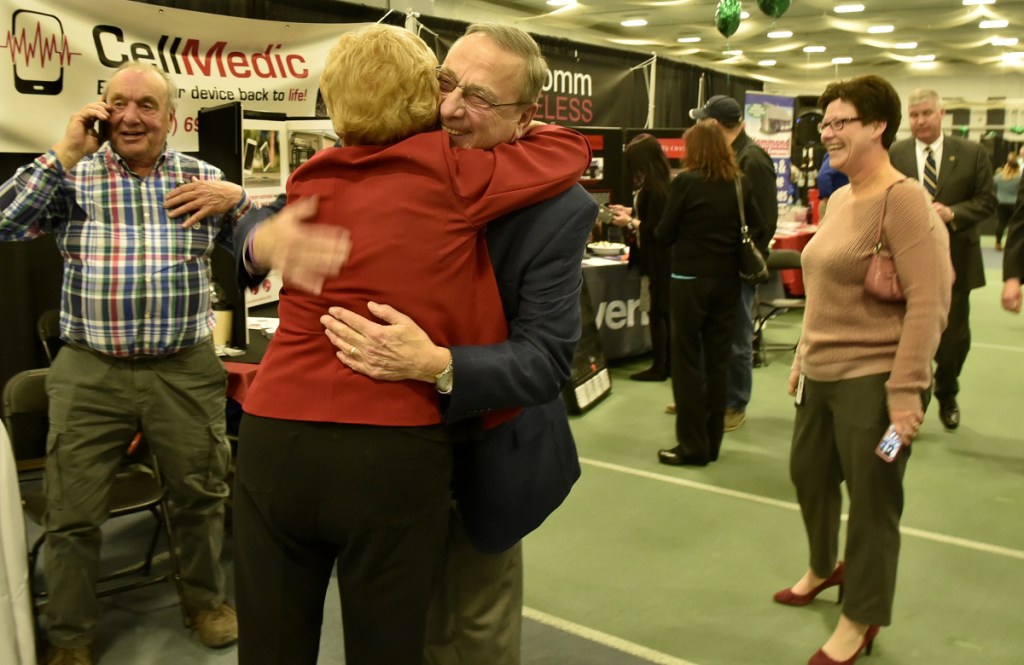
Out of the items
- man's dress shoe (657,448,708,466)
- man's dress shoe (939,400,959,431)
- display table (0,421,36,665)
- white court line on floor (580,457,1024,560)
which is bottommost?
white court line on floor (580,457,1024,560)

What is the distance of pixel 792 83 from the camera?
22547mm

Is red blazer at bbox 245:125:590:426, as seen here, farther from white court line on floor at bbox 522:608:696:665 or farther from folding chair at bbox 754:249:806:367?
folding chair at bbox 754:249:806:367

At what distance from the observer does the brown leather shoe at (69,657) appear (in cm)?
250

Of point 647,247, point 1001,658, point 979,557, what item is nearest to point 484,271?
point 1001,658

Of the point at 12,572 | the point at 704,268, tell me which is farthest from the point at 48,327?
the point at 704,268

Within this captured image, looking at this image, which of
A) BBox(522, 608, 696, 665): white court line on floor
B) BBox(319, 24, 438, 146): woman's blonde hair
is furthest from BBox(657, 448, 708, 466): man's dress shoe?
BBox(319, 24, 438, 146): woman's blonde hair

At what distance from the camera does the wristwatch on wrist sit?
121 centimetres

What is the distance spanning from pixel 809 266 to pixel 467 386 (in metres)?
1.47

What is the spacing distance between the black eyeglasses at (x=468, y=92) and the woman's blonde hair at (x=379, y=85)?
9cm

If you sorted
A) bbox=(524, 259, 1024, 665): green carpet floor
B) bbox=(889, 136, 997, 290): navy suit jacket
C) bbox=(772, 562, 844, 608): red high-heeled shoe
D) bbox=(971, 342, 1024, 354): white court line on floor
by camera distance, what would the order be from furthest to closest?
bbox=(971, 342, 1024, 354): white court line on floor → bbox=(889, 136, 997, 290): navy suit jacket → bbox=(772, 562, 844, 608): red high-heeled shoe → bbox=(524, 259, 1024, 665): green carpet floor

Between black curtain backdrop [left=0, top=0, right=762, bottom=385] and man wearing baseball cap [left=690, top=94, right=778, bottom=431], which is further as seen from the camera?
man wearing baseball cap [left=690, top=94, right=778, bottom=431]

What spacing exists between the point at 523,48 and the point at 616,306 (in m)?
4.81

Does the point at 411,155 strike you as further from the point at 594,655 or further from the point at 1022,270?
the point at 1022,270

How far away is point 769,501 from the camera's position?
378 centimetres
